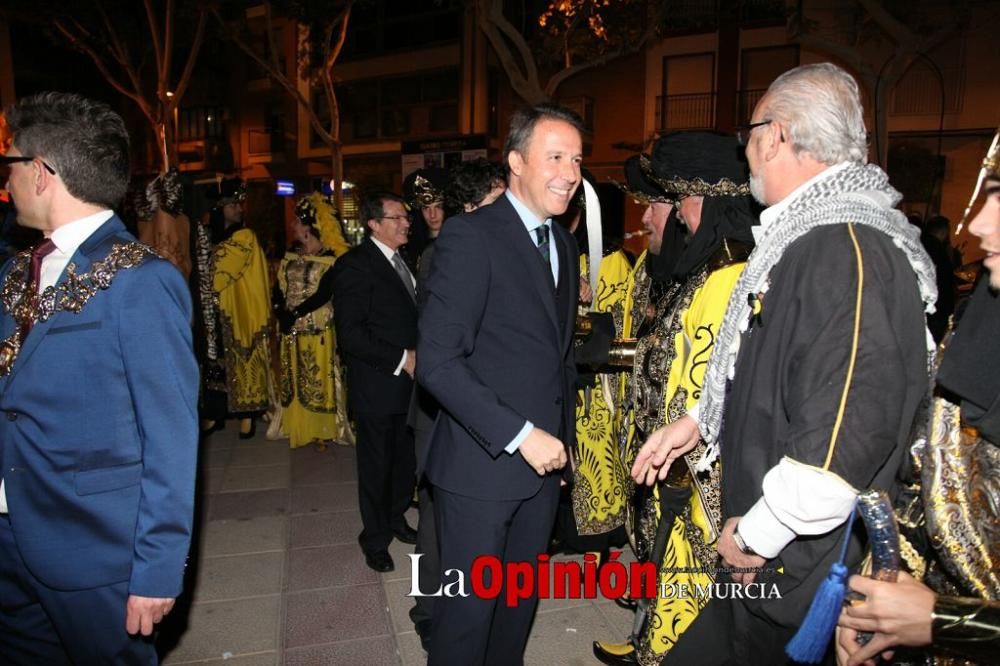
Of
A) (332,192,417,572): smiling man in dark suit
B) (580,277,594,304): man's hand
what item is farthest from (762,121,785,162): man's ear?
(332,192,417,572): smiling man in dark suit

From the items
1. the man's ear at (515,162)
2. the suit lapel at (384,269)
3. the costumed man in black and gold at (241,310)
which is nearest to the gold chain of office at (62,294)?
the man's ear at (515,162)

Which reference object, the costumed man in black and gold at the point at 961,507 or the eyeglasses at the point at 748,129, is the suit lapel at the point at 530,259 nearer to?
the eyeglasses at the point at 748,129

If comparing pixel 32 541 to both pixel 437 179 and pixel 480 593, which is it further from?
pixel 437 179

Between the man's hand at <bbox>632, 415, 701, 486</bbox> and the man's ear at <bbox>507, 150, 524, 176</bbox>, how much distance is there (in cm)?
110

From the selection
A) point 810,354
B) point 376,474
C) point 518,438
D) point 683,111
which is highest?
point 683,111

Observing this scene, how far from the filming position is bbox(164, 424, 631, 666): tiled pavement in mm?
3146

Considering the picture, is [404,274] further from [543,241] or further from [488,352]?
[488,352]

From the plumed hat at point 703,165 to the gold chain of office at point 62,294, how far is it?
6.59 feet

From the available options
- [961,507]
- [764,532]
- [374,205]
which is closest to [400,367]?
[374,205]

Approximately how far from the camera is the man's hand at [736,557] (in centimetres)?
168

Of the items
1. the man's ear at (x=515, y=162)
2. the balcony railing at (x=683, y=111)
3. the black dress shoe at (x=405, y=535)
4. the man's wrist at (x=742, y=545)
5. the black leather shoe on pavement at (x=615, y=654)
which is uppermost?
the balcony railing at (x=683, y=111)

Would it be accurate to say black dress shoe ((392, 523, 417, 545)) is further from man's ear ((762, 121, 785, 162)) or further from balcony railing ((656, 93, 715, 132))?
balcony railing ((656, 93, 715, 132))

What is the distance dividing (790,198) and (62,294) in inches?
81.4

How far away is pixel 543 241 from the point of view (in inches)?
103
